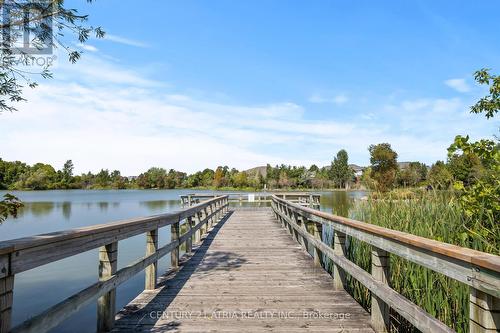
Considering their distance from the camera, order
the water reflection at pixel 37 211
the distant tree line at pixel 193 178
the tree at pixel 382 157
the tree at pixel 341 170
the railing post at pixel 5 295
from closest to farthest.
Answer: the railing post at pixel 5 295 < the water reflection at pixel 37 211 < the tree at pixel 382 157 < the distant tree line at pixel 193 178 < the tree at pixel 341 170

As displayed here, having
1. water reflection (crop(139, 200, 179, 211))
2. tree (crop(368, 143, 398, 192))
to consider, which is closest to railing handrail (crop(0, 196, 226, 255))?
water reflection (crop(139, 200, 179, 211))

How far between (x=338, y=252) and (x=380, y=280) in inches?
46.8

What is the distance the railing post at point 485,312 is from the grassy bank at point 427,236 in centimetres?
143

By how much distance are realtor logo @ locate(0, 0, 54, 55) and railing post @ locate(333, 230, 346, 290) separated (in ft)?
13.1

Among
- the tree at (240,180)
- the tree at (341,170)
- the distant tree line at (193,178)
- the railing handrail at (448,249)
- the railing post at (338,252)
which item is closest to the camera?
the railing handrail at (448,249)

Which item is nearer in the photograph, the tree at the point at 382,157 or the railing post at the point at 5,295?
the railing post at the point at 5,295

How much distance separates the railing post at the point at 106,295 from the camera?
9.63 feet

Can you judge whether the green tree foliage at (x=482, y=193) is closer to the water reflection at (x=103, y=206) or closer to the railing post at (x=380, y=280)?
the railing post at (x=380, y=280)

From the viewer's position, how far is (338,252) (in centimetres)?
405

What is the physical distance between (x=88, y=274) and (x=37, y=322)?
31.4 feet

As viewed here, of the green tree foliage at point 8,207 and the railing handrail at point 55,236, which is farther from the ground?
the green tree foliage at point 8,207

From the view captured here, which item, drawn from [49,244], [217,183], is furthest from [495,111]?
[217,183]

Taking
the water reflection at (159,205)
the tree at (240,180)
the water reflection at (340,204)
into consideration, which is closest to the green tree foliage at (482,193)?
the water reflection at (340,204)

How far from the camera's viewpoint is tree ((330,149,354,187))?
3964 inches
